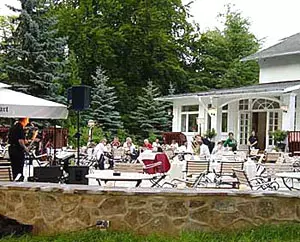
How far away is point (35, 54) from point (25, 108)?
59.1ft

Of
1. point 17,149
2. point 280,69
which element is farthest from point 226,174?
point 280,69

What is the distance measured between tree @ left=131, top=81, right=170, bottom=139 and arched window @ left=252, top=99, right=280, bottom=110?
9329mm

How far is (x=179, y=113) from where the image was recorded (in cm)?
3050

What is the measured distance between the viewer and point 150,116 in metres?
35.4

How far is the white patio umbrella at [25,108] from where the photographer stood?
11023 millimetres

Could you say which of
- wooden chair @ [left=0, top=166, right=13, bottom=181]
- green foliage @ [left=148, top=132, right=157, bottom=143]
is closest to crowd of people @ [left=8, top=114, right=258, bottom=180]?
wooden chair @ [left=0, top=166, right=13, bottom=181]

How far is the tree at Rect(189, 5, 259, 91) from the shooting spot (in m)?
→ 39.2

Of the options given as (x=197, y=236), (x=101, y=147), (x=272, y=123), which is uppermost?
(x=272, y=123)

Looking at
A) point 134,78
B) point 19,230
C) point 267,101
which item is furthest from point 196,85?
point 19,230

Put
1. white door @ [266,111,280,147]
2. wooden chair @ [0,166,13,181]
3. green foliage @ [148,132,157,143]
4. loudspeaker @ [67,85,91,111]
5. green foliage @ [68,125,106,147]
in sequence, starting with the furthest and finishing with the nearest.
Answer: green foliage @ [148,132,157,143], green foliage @ [68,125,106,147], white door @ [266,111,280,147], loudspeaker @ [67,85,91,111], wooden chair @ [0,166,13,181]

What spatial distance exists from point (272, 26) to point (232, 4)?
712 centimetres

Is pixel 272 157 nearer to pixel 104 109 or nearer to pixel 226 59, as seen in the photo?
pixel 104 109

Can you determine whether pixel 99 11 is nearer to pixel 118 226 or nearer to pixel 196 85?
pixel 196 85

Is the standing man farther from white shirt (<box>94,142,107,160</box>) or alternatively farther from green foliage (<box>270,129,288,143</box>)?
green foliage (<box>270,129,288,143</box>)
